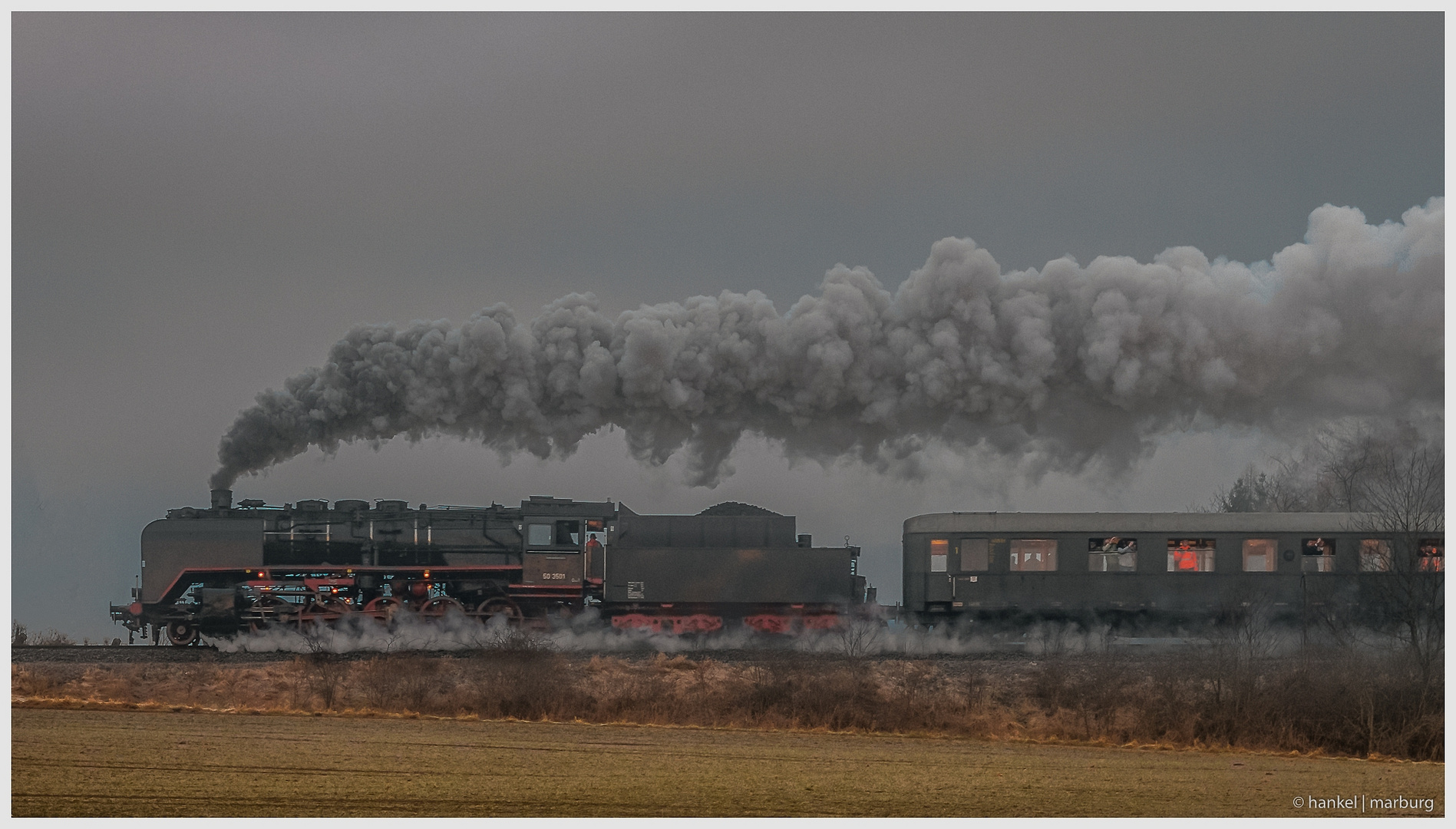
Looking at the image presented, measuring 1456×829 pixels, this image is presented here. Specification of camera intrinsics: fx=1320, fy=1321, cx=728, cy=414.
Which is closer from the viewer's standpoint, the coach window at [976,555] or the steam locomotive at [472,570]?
the coach window at [976,555]

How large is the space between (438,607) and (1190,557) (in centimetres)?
1269

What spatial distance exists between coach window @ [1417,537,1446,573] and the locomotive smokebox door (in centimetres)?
1312

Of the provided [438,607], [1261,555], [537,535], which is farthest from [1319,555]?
[438,607]

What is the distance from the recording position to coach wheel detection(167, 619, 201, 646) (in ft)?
75.4

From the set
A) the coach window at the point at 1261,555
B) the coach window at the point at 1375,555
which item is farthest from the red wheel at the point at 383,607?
the coach window at the point at 1375,555

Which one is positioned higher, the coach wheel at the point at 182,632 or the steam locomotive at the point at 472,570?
the steam locomotive at the point at 472,570

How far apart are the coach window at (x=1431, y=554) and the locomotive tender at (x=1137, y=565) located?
258 cm

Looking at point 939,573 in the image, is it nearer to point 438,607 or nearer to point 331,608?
point 438,607

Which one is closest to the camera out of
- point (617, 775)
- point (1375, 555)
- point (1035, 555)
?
point (617, 775)

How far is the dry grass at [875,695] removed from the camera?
48.2 ft

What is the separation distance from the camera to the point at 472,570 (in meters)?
23.1

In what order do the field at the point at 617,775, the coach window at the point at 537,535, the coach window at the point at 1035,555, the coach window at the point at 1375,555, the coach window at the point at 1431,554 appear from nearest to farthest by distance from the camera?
the field at the point at 617,775
the coach window at the point at 1431,554
the coach window at the point at 1375,555
the coach window at the point at 1035,555
the coach window at the point at 537,535

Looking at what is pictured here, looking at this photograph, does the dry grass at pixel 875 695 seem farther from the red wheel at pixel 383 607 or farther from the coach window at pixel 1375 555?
the red wheel at pixel 383 607

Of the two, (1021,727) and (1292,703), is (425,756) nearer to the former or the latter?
(1021,727)
